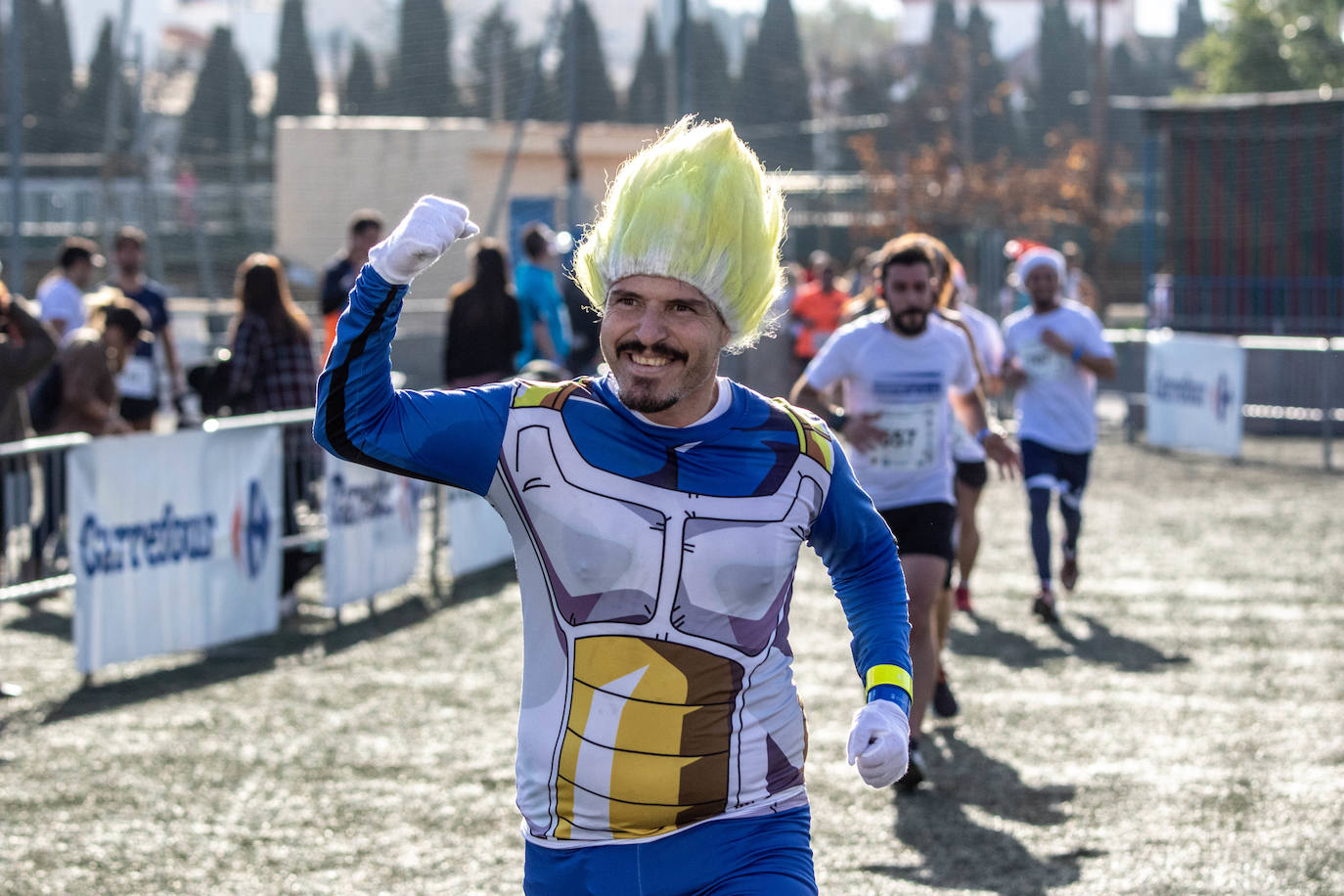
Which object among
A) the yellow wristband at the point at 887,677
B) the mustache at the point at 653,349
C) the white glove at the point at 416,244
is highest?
the white glove at the point at 416,244

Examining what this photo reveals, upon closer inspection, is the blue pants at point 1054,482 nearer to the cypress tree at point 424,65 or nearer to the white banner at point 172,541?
the white banner at point 172,541

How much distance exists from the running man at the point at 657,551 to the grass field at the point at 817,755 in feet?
8.31

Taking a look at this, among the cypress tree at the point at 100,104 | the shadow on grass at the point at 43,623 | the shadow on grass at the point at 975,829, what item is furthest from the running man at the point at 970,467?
the cypress tree at the point at 100,104

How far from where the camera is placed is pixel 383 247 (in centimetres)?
281

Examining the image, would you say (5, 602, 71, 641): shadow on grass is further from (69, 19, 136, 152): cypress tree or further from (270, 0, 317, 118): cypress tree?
(270, 0, 317, 118): cypress tree

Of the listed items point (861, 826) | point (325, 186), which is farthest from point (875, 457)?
point (325, 186)

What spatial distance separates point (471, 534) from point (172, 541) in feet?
11.0

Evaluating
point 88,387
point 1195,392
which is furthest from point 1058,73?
point 88,387

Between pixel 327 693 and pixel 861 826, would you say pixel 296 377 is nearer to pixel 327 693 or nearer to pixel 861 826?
pixel 327 693

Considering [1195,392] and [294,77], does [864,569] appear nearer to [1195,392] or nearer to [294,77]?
[1195,392]

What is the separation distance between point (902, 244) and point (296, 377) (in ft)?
14.9

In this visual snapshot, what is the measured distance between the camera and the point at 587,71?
2008 centimetres

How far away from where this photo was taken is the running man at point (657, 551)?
3008 millimetres

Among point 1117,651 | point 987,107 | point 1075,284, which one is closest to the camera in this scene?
point 1117,651
